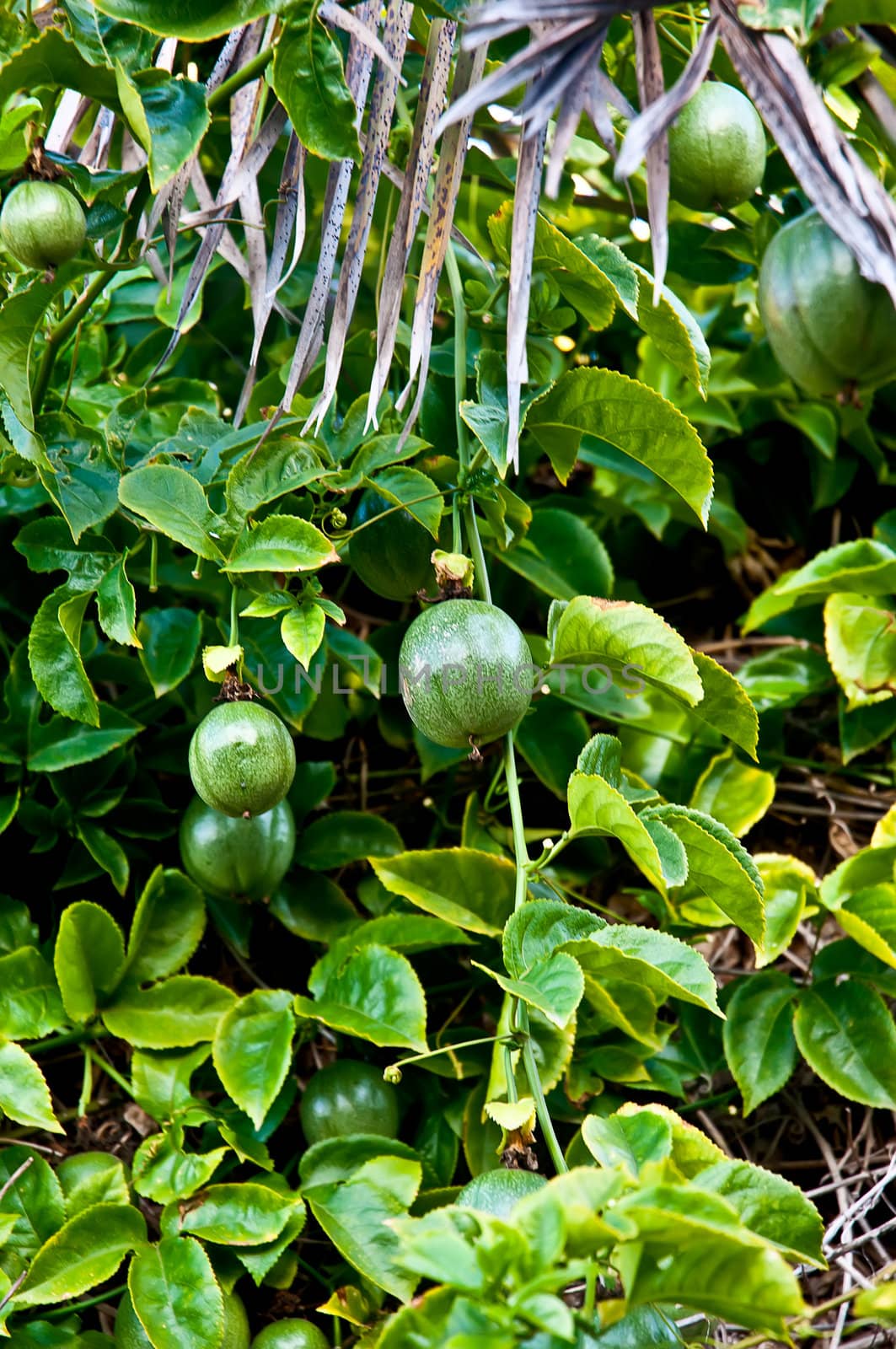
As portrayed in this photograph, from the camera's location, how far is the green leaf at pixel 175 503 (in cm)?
104

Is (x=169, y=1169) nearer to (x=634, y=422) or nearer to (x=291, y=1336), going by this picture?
(x=291, y=1336)

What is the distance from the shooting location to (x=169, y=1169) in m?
1.12

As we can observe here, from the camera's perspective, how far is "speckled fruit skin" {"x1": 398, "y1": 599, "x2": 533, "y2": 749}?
1004mm

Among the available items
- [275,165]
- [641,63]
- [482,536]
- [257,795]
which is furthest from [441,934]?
[275,165]

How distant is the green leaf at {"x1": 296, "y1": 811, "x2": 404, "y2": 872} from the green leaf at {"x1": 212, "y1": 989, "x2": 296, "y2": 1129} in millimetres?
188

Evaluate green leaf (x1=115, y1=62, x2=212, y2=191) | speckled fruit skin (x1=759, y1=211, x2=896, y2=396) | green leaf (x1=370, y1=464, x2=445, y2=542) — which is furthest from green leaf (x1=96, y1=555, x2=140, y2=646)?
speckled fruit skin (x1=759, y1=211, x2=896, y2=396)

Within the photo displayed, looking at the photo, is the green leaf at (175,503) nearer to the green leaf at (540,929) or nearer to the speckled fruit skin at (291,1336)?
the green leaf at (540,929)

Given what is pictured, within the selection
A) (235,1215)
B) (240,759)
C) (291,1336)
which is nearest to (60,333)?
(240,759)

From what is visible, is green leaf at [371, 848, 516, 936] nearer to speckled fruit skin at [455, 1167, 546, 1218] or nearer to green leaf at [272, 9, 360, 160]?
speckled fruit skin at [455, 1167, 546, 1218]

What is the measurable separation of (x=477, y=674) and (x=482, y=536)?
0.32 metres

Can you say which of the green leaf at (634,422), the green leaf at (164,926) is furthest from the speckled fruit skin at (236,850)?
the green leaf at (634,422)

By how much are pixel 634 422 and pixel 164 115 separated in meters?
0.46

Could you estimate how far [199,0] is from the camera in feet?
2.99

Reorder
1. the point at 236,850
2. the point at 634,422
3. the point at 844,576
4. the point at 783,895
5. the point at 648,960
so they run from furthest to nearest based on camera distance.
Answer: the point at 844,576, the point at 783,895, the point at 236,850, the point at 634,422, the point at 648,960
